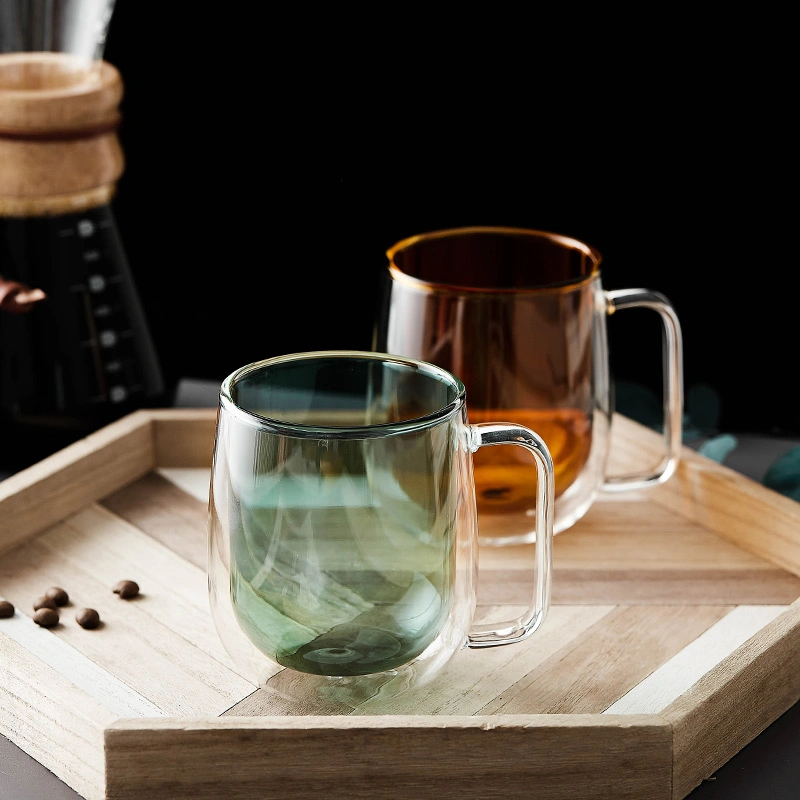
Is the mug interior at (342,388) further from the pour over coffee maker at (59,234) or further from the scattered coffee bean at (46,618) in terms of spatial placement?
the pour over coffee maker at (59,234)

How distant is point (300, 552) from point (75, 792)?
156 mm

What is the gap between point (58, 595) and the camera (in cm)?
71

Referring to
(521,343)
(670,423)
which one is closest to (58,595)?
(521,343)

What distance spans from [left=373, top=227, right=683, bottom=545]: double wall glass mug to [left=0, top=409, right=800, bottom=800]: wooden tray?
35 millimetres

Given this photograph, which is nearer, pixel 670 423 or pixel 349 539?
pixel 349 539

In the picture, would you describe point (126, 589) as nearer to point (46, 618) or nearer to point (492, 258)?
point (46, 618)

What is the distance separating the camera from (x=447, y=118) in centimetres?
103

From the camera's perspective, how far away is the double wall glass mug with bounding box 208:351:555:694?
0.57 meters

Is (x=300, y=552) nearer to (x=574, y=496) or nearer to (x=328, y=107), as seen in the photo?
(x=574, y=496)

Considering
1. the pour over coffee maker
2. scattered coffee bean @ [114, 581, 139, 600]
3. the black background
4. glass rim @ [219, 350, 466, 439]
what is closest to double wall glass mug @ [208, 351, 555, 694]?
glass rim @ [219, 350, 466, 439]

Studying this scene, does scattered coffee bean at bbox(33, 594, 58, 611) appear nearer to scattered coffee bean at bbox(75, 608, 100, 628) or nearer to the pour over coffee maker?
scattered coffee bean at bbox(75, 608, 100, 628)

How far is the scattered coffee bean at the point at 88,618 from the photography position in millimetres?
690

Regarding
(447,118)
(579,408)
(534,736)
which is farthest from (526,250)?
(534,736)

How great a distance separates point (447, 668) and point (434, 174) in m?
0.52
